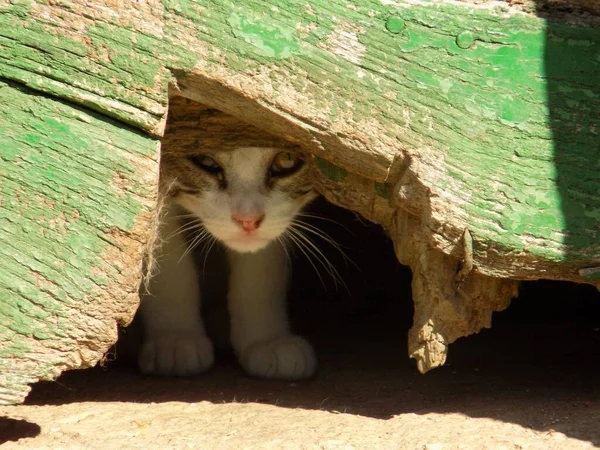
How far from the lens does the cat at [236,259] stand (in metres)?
2.65

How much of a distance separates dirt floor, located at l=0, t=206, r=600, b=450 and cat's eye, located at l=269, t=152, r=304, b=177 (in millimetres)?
675

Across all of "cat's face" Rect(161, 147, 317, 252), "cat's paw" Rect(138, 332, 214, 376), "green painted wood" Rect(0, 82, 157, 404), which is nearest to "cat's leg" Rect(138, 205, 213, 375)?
"cat's paw" Rect(138, 332, 214, 376)

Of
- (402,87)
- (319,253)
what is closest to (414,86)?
(402,87)

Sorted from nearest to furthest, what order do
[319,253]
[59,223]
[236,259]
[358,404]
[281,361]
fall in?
[59,223] → [358,404] → [281,361] → [236,259] → [319,253]

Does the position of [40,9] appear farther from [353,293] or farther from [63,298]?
[353,293]

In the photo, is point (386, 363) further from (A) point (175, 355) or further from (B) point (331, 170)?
(B) point (331, 170)

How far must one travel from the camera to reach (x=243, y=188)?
2664 mm

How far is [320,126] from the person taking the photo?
1.85 meters

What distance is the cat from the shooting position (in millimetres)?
2650

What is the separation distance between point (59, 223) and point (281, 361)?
1216 millimetres

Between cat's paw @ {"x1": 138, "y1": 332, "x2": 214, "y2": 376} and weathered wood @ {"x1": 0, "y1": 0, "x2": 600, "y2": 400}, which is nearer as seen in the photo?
weathered wood @ {"x1": 0, "y1": 0, "x2": 600, "y2": 400}

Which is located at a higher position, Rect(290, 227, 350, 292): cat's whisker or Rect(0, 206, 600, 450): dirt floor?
Rect(290, 227, 350, 292): cat's whisker

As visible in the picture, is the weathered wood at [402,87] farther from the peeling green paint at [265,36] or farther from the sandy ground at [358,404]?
the sandy ground at [358,404]

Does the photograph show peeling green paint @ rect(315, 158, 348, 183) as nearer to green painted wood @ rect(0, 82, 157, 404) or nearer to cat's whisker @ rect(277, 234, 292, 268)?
green painted wood @ rect(0, 82, 157, 404)
